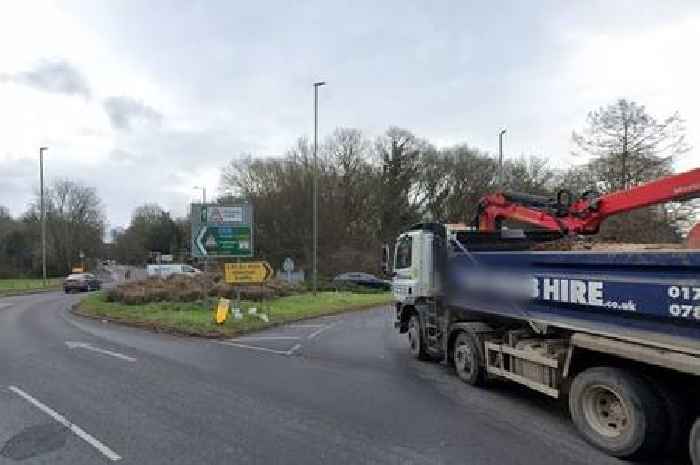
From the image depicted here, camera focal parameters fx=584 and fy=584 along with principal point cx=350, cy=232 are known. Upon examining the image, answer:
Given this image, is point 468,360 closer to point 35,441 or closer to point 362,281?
point 35,441

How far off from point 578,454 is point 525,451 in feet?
1.72

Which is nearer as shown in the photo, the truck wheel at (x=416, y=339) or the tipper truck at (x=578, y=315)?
the tipper truck at (x=578, y=315)

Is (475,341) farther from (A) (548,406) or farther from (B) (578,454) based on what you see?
(B) (578,454)

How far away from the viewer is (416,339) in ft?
37.7

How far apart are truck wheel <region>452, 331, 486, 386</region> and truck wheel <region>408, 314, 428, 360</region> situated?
5.15 ft

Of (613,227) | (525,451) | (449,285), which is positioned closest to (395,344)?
(449,285)

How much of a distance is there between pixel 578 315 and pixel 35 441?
19.7 ft

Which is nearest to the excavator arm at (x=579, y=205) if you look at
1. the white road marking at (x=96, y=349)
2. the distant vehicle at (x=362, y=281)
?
the white road marking at (x=96, y=349)

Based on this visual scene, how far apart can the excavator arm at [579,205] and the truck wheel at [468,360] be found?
94.9 inches

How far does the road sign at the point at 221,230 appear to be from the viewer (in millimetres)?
20266

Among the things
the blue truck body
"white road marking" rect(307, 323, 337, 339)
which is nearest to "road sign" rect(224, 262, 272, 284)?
"white road marking" rect(307, 323, 337, 339)

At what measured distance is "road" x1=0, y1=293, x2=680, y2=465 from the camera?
5773mm

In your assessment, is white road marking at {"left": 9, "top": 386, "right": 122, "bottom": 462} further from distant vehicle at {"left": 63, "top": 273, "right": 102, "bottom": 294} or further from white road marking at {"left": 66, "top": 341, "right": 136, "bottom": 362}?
distant vehicle at {"left": 63, "top": 273, "right": 102, "bottom": 294}

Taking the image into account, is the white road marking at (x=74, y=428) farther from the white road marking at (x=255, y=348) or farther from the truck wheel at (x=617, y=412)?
the white road marking at (x=255, y=348)
